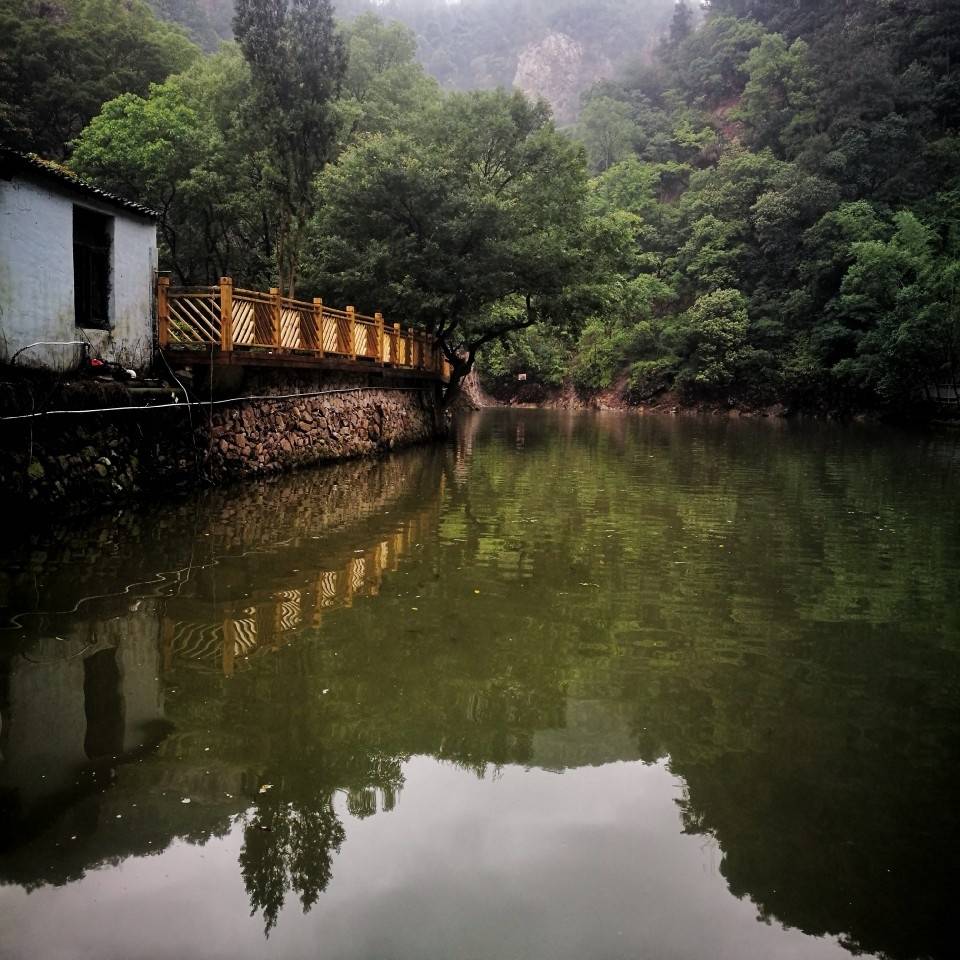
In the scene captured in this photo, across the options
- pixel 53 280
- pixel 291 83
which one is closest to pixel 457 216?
pixel 291 83

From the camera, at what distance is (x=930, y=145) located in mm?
43594

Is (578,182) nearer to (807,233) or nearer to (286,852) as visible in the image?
(286,852)

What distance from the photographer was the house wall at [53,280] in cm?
1022

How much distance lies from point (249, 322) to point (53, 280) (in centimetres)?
331

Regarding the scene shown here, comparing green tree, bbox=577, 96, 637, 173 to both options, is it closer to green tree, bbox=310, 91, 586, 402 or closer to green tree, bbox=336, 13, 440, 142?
green tree, bbox=336, 13, 440, 142

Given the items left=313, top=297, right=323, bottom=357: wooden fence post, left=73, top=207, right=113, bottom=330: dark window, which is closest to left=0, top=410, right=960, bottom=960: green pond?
left=73, top=207, right=113, bottom=330: dark window

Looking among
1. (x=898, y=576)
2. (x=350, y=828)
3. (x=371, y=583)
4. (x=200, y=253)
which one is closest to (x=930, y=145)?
(x=200, y=253)

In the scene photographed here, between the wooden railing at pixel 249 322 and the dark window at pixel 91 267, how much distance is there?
1.04 m

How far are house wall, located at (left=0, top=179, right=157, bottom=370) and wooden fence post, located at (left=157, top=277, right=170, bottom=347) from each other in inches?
11.3

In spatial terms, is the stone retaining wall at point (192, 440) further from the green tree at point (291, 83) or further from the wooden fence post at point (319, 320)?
the green tree at point (291, 83)

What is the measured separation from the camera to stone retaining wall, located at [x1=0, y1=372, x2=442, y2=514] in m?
9.91

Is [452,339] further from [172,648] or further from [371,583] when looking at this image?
[172,648]

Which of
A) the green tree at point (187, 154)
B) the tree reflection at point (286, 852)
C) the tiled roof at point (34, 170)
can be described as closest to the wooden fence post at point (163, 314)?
the tiled roof at point (34, 170)

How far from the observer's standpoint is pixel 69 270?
36.4ft
